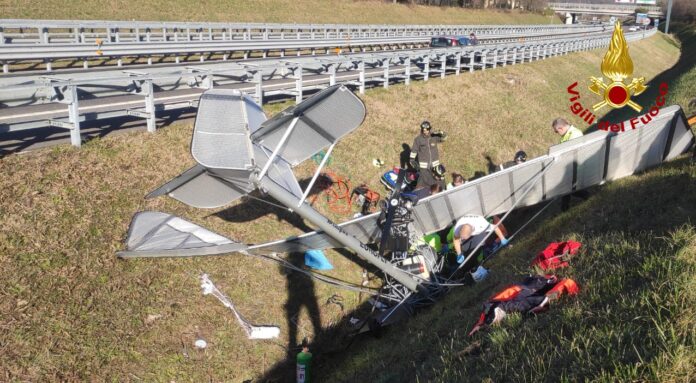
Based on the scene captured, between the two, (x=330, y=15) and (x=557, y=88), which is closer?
(x=557, y=88)

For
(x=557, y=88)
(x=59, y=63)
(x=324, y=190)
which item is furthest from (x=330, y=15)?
(x=324, y=190)

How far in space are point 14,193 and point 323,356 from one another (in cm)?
477

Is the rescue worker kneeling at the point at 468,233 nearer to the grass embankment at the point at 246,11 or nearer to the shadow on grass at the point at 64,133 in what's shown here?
the shadow on grass at the point at 64,133

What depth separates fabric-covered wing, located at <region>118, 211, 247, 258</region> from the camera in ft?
24.5

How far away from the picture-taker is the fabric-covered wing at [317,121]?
652 cm

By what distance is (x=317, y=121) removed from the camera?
6.66 metres

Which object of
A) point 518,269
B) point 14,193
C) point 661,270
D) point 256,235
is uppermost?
point 661,270

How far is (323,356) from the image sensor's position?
8680 millimetres

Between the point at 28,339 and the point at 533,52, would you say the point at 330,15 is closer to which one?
the point at 533,52

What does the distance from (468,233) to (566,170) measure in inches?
85.3

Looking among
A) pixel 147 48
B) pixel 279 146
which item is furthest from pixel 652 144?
pixel 147 48

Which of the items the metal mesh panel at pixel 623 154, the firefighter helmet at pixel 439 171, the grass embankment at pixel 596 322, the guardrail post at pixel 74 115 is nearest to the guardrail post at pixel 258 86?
the firefighter helmet at pixel 439 171

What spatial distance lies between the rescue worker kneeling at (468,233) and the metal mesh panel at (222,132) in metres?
4.77

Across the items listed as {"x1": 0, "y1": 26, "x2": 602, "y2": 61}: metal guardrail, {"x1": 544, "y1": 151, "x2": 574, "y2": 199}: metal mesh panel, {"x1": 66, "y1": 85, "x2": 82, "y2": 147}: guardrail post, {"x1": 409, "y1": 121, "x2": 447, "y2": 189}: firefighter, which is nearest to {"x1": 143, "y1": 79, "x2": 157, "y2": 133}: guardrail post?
{"x1": 66, "y1": 85, "x2": 82, "y2": 147}: guardrail post
